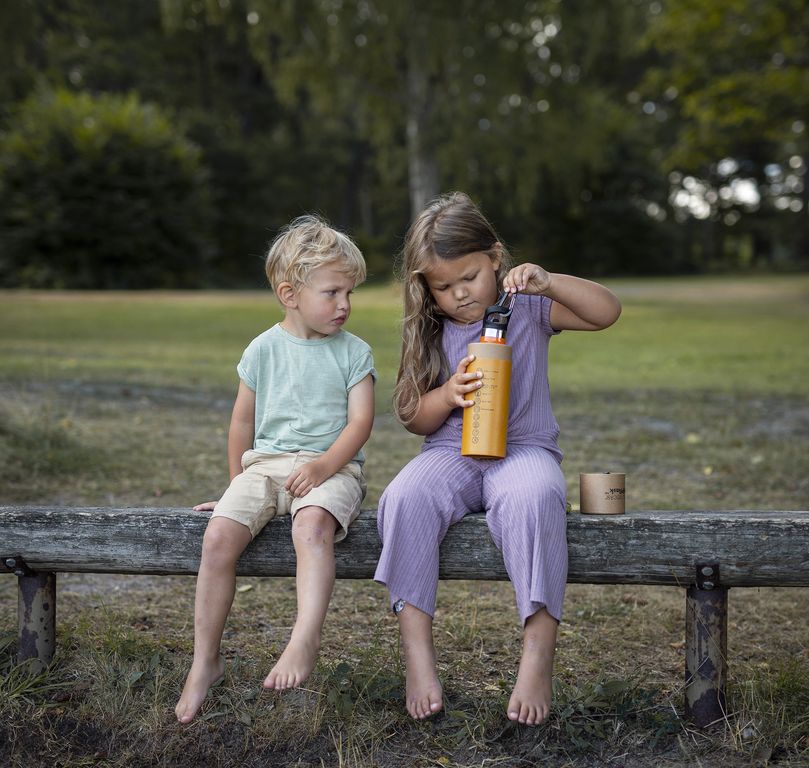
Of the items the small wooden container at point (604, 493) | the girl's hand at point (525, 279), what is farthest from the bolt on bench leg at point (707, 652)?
the girl's hand at point (525, 279)

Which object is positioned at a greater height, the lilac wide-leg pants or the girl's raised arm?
the girl's raised arm

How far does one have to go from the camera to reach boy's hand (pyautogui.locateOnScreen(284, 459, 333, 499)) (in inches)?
108

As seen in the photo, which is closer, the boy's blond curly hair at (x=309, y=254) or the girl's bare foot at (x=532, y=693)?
the girl's bare foot at (x=532, y=693)

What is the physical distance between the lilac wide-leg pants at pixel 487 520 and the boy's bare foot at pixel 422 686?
12cm

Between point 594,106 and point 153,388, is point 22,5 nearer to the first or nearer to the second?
point 594,106

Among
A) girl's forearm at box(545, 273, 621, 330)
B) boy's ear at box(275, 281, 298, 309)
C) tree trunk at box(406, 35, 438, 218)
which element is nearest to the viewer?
girl's forearm at box(545, 273, 621, 330)

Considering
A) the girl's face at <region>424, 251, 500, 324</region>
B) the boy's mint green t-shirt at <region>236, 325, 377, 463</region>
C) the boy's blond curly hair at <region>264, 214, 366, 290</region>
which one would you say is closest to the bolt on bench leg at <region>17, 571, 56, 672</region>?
the boy's mint green t-shirt at <region>236, 325, 377, 463</region>

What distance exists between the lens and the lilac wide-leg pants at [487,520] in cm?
253

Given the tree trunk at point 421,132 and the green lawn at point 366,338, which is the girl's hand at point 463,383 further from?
the tree trunk at point 421,132

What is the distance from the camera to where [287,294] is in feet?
9.84

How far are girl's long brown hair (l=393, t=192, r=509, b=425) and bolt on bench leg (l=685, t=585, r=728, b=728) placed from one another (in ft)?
3.05

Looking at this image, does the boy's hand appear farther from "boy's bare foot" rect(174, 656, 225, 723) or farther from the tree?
the tree

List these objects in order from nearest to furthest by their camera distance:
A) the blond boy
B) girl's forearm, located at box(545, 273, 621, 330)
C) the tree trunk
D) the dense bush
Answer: the blond boy < girl's forearm, located at box(545, 273, 621, 330) < the tree trunk < the dense bush

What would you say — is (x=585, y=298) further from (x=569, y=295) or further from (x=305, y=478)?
(x=305, y=478)
